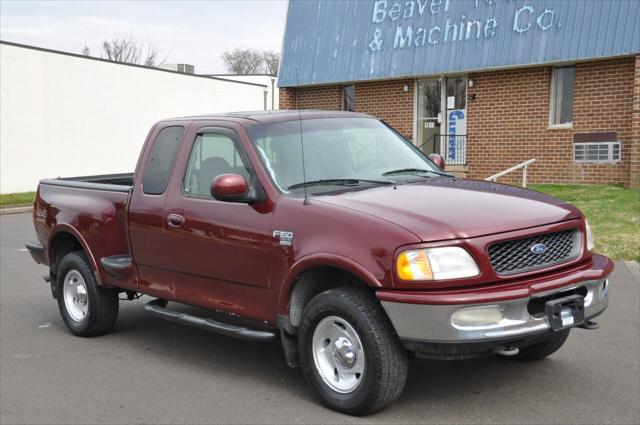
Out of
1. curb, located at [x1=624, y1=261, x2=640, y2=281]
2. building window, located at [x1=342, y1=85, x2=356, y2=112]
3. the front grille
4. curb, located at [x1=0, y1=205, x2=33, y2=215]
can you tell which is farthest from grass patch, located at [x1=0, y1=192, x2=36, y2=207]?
the front grille

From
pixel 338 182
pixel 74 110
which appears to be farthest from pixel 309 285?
pixel 74 110

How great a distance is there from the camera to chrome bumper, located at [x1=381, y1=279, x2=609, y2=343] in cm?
414

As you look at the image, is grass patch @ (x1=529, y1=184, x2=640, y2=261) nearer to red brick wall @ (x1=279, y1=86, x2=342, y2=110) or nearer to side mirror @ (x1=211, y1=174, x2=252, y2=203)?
side mirror @ (x1=211, y1=174, x2=252, y2=203)

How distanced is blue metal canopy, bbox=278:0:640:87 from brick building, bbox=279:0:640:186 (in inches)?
1.1

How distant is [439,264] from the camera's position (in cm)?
420

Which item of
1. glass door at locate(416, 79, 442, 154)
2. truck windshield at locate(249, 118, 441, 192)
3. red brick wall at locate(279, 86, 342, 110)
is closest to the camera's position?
truck windshield at locate(249, 118, 441, 192)

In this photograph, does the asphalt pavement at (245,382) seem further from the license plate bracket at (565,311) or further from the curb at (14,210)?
the curb at (14,210)

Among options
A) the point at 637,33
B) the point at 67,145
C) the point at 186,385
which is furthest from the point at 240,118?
the point at 67,145

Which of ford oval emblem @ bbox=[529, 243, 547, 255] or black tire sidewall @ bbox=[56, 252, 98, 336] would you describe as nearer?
ford oval emblem @ bbox=[529, 243, 547, 255]

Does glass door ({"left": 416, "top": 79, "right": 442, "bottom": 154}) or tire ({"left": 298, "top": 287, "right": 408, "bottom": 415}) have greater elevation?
glass door ({"left": 416, "top": 79, "right": 442, "bottom": 154})

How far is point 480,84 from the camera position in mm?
18703

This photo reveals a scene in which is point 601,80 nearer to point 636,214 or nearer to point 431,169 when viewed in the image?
point 636,214

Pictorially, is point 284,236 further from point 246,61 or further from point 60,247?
point 246,61

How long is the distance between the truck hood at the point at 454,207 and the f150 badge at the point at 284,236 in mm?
299
